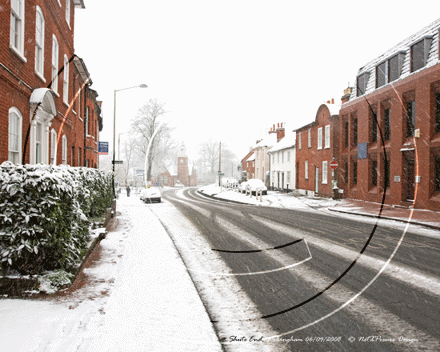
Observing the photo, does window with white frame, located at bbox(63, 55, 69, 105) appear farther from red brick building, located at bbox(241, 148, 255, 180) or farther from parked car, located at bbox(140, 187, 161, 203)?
red brick building, located at bbox(241, 148, 255, 180)

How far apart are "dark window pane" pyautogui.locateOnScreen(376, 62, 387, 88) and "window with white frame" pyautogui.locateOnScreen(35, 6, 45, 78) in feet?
61.8

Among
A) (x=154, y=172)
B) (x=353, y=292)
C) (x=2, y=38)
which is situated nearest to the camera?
(x=353, y=292)

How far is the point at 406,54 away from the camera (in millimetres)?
19547

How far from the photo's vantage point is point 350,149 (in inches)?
1013

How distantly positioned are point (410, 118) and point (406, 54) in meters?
3.87

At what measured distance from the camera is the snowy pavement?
3430 mm

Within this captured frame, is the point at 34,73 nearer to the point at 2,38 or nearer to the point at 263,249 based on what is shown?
the point at 2,38

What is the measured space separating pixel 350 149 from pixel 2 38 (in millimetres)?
23293

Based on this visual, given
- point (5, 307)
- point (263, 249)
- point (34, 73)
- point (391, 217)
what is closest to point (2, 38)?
point (34, 73)

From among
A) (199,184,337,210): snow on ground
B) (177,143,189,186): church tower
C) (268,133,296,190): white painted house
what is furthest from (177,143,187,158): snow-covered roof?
(199,184,337,210): snow on ground

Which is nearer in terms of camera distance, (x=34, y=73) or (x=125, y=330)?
(x=125, y=330)

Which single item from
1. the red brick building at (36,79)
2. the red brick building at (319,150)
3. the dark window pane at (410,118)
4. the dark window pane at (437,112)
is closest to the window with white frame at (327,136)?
the red brick building at (319,150)

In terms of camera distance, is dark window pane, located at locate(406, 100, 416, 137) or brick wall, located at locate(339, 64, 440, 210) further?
dark window pane, located at locate(406, 100, 416, 137)

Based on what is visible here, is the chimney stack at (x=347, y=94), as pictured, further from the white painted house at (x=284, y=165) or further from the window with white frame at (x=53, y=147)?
the window with white frame at (x=53, y=147)
